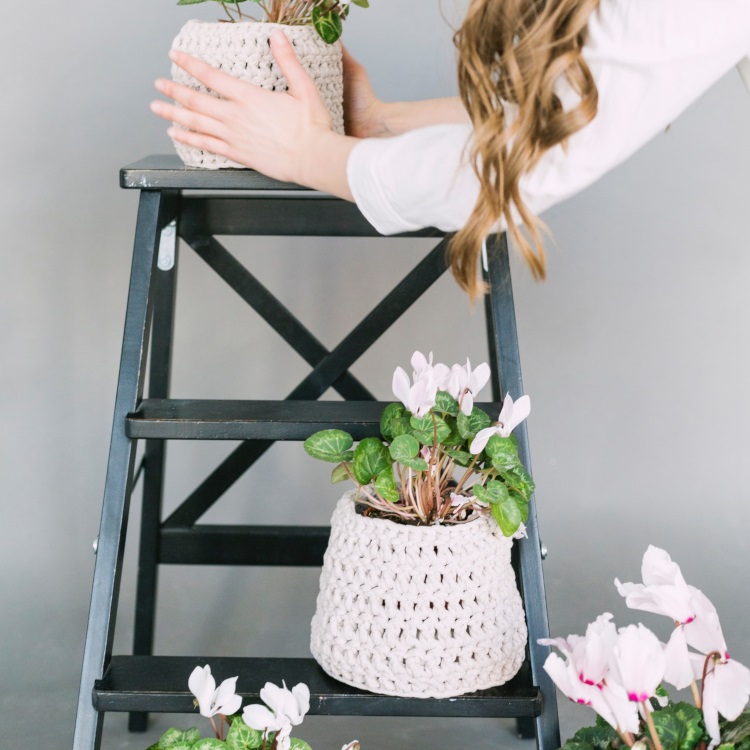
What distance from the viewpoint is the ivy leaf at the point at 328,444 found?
1099 millimetres

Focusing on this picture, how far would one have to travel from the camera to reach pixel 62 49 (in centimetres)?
214

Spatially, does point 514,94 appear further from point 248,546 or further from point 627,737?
point 248,546

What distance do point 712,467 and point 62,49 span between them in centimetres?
172

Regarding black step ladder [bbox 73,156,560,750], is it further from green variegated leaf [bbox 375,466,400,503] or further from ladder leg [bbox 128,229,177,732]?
ladder leg [bbox 128,229,177,732]

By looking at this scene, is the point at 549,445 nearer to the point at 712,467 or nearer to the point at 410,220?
the point at 712,467

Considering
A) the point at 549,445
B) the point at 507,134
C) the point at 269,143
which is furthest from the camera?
the point at 549,445

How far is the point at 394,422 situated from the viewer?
1097 millimetres

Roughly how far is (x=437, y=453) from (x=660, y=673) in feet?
1.14

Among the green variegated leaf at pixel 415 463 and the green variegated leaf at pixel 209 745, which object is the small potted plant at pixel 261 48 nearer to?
the green variegated leaf at pixel 415 463

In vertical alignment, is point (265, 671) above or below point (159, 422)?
below

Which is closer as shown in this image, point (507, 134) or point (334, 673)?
point (507, 134)

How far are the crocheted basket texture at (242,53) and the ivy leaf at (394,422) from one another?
1.08 feet

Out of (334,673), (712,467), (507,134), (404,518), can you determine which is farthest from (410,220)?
(712,467)

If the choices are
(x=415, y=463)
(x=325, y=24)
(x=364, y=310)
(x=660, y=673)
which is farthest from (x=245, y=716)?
(x=364, y=310)
